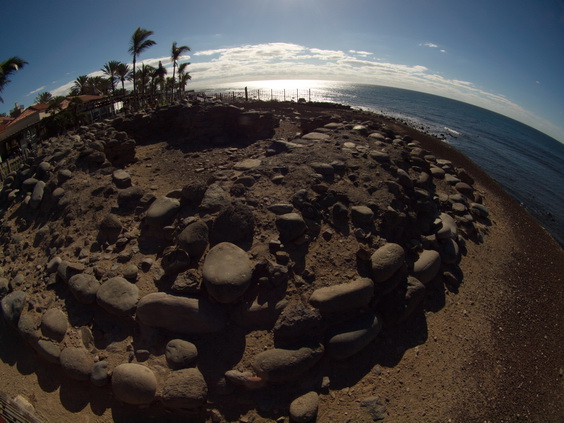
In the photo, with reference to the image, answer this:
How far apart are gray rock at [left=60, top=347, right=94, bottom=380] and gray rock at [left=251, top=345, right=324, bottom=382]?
2.86m

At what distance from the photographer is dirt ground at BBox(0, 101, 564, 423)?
14.8ft

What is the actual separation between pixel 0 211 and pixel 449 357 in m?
13.9

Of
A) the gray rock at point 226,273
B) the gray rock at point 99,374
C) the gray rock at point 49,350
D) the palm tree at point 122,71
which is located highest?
the palm tree at point 122,71

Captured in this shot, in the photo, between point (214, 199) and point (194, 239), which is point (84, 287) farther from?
point (214, 199)

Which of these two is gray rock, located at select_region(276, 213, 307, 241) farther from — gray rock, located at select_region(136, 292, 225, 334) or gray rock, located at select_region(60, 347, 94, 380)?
gray rock, located at select_region(60, 347, 94, 380)

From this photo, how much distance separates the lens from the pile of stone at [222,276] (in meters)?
4.59

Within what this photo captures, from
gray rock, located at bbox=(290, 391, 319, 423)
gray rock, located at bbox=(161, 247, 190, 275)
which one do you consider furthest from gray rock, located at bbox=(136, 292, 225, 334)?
gray rock, located at bbox=(290, 391, 319, 423)

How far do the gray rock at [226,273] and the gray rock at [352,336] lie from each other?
6.31ft

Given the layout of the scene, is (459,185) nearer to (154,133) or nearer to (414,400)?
(414,400)

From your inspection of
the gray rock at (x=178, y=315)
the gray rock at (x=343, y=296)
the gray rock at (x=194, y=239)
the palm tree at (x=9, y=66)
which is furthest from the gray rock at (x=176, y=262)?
the palm tree at (x=9, y=66)

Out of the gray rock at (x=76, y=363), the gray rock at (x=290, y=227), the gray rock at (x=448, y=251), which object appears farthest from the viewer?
the gray rock at (x=448, y=251)

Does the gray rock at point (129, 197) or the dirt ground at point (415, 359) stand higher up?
the gray rock at point (129, 197)

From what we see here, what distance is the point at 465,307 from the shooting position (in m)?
7.17

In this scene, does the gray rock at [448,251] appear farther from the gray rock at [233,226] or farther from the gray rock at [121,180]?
the gray rock at [121,180]
